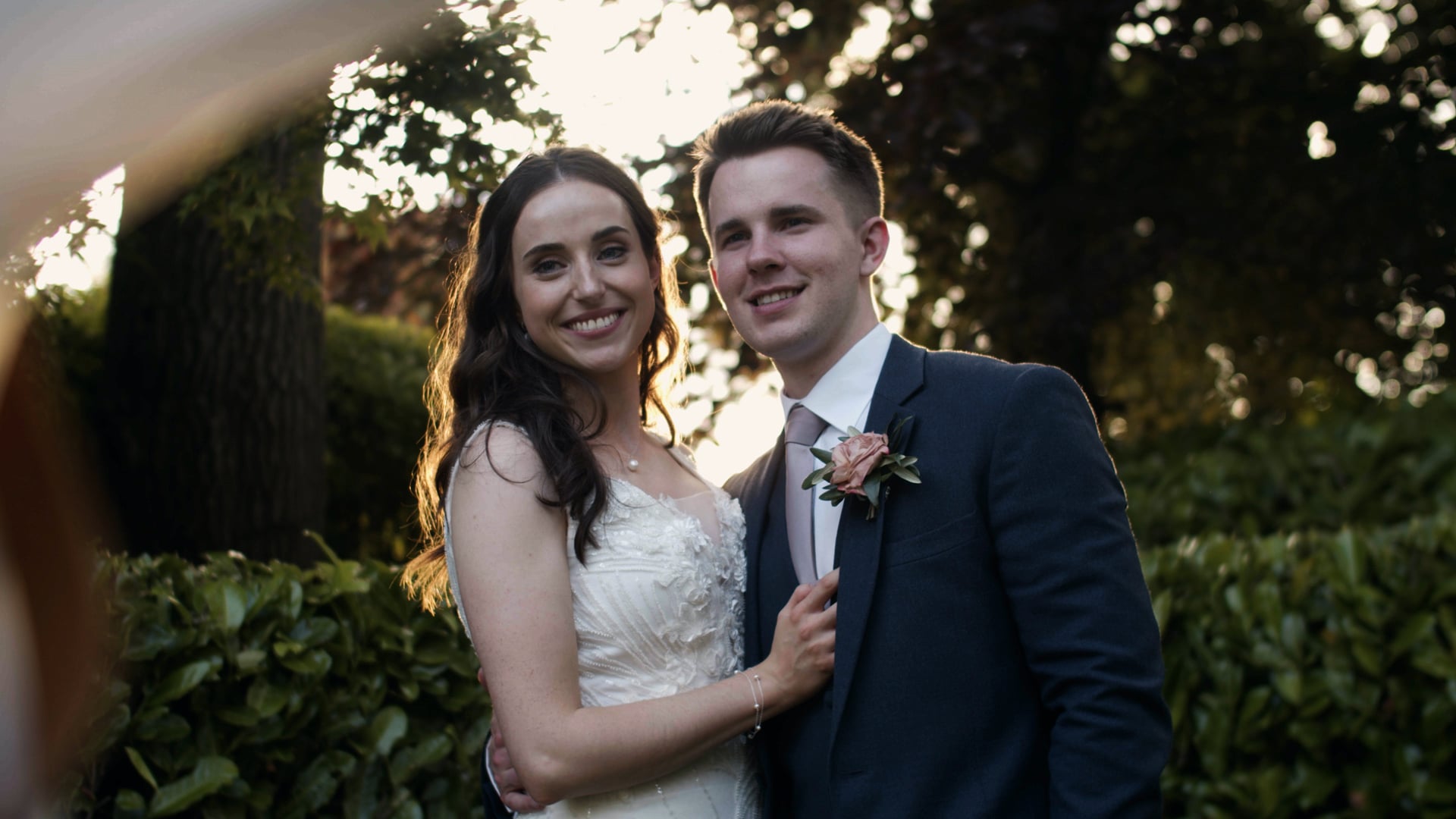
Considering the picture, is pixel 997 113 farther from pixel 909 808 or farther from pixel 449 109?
pixel 909 808

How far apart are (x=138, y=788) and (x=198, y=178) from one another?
200cm

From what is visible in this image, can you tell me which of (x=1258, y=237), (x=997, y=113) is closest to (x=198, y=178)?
(x=997, y=113)

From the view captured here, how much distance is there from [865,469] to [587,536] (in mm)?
687

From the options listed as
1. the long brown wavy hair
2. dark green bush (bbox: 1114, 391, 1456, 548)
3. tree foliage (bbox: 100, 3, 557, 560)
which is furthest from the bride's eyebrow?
dark green bush (bbox: 1114, 391, 1456, 548)

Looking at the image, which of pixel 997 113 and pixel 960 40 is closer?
pixel 960 40

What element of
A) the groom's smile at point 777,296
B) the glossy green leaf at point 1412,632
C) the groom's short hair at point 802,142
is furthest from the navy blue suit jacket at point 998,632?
the glossy green leaf at point 1412,632

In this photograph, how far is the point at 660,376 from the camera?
3.57 metres

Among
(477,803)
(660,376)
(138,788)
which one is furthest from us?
(477,803)

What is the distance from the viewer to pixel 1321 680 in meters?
4.02

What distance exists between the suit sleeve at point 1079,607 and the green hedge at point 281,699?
2050mm

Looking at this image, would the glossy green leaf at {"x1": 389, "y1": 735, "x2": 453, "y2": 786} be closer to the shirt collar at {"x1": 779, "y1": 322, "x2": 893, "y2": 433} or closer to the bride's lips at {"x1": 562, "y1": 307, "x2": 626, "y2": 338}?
the bride's lips at {"x1": 562, "y1": 307, "x2": 626, "y2": 338}

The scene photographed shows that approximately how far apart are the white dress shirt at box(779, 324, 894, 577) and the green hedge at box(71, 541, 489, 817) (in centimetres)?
161

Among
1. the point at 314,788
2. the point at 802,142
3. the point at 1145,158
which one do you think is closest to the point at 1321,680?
the point at 802,142

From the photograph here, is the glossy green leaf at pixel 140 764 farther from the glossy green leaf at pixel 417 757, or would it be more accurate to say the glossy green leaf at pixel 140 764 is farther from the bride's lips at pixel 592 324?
the bride's lips at pixel 592 324
